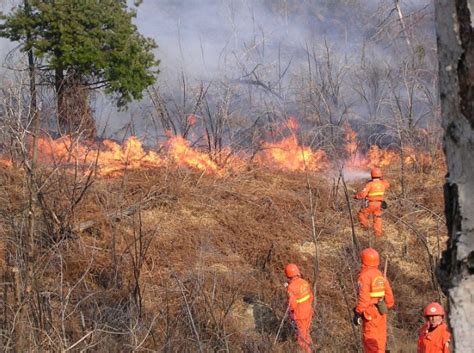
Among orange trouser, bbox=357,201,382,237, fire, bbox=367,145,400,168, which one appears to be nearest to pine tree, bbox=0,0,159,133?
orange trouser, bbox=357,201,382,237

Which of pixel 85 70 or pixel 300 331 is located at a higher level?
pixel 85 70

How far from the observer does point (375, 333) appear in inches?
280

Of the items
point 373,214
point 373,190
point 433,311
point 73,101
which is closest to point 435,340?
point 433,311

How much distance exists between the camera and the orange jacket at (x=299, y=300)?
764 cm

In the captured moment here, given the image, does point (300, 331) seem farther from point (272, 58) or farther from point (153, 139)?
point (272, 58)

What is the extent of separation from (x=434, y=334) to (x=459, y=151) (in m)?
5.15

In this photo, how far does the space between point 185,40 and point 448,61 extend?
31528 mm

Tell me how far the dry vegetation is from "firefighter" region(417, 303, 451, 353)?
1007 mm

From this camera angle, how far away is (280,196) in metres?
14.5

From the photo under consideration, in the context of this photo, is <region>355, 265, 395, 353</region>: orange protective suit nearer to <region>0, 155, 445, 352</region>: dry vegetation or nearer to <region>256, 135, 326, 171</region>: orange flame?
<region>0, 155, 445, 352</region>: dry vegetation

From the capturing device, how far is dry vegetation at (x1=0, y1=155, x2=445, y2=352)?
7230mm

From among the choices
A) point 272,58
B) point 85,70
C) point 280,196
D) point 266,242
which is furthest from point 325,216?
point 272,58

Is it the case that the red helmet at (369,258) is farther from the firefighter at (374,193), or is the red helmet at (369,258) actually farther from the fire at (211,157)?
the fire at (211,157)

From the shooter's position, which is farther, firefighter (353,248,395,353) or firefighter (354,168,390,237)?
firefighter (354,168,390,237)
